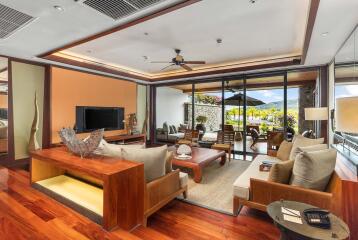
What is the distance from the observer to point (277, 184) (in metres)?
2.16

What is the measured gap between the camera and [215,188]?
3.29 m

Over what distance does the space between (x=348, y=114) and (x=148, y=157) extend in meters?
1.84

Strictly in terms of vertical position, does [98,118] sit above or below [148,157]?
above

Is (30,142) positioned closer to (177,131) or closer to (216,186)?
(216,186)

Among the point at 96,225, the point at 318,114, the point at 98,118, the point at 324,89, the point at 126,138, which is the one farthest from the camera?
the point at 126,138

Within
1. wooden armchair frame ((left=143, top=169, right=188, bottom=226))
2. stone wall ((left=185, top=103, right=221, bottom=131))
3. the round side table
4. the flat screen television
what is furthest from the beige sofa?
the flat screen television

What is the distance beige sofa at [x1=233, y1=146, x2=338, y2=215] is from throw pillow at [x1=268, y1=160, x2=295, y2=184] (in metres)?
0.08

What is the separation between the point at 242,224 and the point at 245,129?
4.02m

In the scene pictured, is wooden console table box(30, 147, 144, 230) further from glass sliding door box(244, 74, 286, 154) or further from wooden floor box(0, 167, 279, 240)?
glass sliding door box(244, 74, 286, 154)

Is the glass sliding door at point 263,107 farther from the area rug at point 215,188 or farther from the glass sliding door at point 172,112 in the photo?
the glass sliding door at point 172,112

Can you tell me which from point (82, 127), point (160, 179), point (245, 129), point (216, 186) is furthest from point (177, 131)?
point (160, 179)

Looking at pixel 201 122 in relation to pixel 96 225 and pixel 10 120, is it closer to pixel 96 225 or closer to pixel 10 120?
pixel 10 120

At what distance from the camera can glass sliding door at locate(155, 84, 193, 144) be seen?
7.53m

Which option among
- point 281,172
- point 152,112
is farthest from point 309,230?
point 152,112
